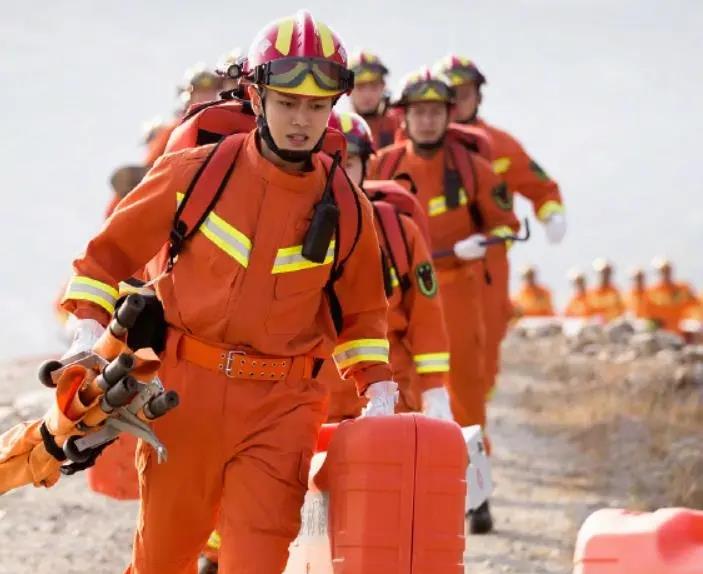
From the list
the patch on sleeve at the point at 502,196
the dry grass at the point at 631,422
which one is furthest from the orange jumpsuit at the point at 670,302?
the patch on sleeve at the point at 502,196

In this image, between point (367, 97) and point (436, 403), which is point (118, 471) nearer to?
point (436, 403)

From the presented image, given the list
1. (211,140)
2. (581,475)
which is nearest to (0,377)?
(581,475)

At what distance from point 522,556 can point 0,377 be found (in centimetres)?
739

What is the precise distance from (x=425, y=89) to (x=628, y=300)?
21.6m

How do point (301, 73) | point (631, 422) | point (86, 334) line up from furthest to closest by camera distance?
point (631, 422)
point (301, 73)
point (86, 334)

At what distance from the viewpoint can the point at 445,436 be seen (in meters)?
5.57

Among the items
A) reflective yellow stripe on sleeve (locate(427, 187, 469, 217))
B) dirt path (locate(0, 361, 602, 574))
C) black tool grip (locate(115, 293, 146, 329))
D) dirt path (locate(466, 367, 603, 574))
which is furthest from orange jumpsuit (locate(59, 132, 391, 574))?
reflective yellow stripe on sleeve (locate(427, 187, 469, 217))

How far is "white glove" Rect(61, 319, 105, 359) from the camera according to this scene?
5621 mm

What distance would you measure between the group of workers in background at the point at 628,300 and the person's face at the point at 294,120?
2222 cm

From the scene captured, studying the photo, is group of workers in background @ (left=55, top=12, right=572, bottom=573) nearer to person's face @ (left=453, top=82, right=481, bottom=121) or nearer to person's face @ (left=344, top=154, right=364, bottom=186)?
person's face @ (left=344, top=154, right=364, bottom=186)

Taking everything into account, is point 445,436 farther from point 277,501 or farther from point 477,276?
point 477,276

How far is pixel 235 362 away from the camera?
5.85 metres

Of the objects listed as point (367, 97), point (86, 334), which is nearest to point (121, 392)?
point (86, 334)

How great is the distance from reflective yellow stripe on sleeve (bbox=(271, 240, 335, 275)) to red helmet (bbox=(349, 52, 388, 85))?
7098 millimetres
